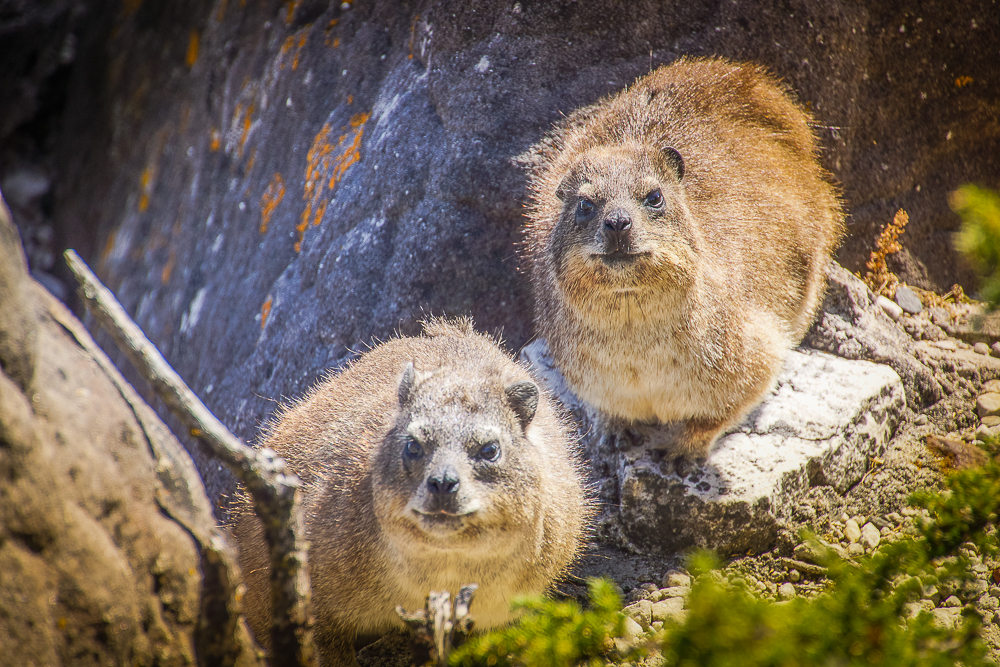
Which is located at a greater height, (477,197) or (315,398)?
(477,197)

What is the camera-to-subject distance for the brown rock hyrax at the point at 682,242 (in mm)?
4086

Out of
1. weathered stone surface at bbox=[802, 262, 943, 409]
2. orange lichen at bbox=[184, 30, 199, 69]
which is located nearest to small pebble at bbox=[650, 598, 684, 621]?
weathered stone surface at bbox=[802, 262, 943, 409]

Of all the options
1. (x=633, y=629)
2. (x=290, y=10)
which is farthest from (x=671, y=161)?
(x=290, y=10)

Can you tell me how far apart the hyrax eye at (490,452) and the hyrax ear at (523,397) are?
1.10 feet

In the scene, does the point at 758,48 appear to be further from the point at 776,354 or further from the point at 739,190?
the point at 776,354

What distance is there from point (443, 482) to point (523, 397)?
741 millimetres

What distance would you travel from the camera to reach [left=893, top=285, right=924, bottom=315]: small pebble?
5.55 m

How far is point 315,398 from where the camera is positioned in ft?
14.8

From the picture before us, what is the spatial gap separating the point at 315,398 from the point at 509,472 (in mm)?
1590

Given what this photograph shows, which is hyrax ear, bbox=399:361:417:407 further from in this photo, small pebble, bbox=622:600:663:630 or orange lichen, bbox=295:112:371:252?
orange lichen, bbox=295:112:371:252

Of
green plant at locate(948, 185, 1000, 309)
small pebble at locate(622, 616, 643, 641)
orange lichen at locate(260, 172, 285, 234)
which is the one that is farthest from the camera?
orange lichen at locate(260, 172, 285, 234)

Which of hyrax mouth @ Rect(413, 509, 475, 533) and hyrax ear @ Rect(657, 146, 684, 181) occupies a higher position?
hyrax ear @ Rect(657, 146, 684, 181)

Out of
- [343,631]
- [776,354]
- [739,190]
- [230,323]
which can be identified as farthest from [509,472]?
[230,323]

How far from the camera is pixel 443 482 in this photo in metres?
3.15
